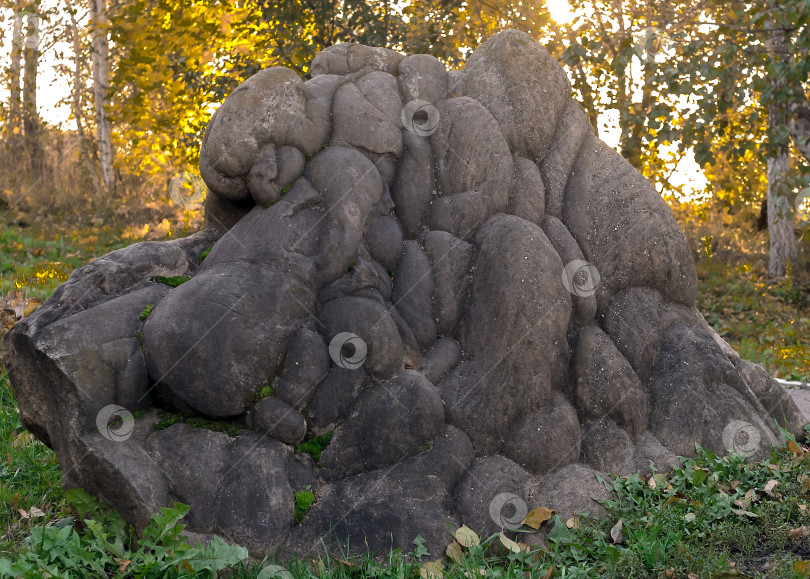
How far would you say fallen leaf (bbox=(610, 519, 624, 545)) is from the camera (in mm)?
3936

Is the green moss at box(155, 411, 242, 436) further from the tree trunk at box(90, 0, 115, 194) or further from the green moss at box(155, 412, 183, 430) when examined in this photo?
the tree trunk at box(90, 0, 115, 194)

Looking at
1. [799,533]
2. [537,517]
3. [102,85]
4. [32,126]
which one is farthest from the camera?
[32,126]

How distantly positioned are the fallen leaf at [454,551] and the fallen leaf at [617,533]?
81 cm

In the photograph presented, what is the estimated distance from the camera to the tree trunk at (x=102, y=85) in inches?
527

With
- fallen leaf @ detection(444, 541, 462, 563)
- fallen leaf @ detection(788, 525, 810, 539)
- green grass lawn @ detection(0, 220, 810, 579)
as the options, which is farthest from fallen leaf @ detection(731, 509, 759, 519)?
fallen leaf @ detection(444, 541, 462, 563)

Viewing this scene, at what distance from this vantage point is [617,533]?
395 cm

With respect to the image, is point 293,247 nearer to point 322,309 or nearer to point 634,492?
point 322,309

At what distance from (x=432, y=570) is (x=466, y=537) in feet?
1.03

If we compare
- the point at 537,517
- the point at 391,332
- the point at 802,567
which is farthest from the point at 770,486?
the point at 391,332

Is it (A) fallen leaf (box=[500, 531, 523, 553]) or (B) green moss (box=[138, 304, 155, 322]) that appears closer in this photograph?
(A) fallen leaf (box=[500, 531, 523, 553])

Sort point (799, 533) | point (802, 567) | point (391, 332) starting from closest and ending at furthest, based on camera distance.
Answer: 1. point (802, 567)
2. point (799, 533)
3. point (391, 332)

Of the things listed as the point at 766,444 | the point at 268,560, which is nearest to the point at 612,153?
the point at 766,444

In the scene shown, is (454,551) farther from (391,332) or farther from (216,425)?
(216,425)

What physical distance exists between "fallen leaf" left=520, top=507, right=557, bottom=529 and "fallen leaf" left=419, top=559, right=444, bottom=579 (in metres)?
0.57
